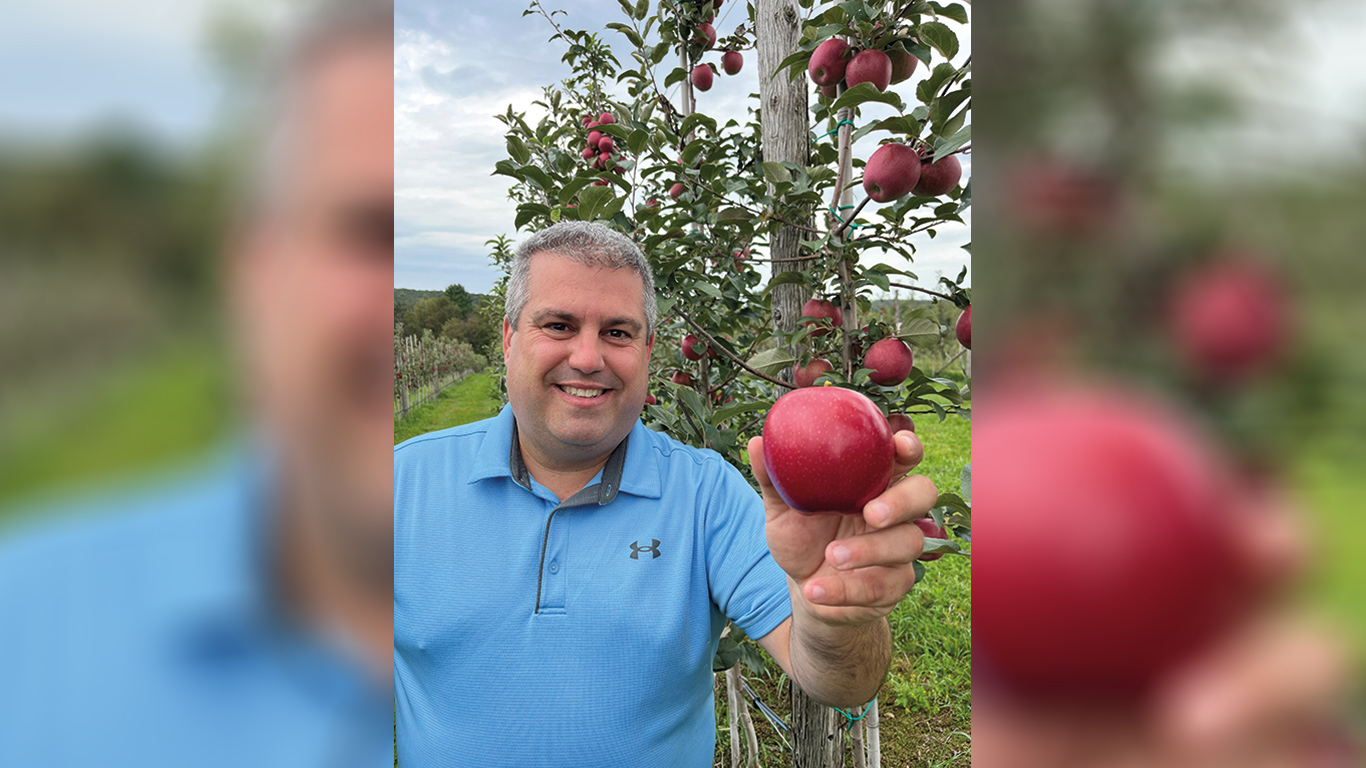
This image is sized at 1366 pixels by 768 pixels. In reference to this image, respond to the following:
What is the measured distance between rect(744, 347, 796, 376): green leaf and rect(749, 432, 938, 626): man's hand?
648 millimetres

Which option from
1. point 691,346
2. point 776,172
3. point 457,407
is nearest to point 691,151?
point 776,172

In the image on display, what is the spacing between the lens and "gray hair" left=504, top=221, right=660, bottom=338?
1.45 m

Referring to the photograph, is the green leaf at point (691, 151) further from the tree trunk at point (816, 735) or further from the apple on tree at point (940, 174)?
the tree trunk at point (816, 735)

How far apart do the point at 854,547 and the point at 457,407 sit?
21.1 ft

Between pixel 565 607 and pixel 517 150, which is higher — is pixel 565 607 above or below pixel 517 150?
below

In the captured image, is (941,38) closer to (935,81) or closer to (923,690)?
(935,81)

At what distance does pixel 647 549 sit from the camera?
4.38 feet

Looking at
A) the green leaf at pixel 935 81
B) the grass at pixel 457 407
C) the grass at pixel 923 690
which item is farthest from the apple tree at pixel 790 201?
the grass at pixel 457 407
